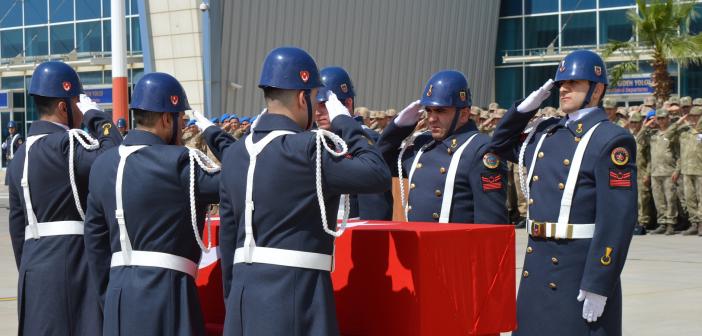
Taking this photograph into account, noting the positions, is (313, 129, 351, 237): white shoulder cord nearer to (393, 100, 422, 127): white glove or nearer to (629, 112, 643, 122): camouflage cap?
(393, 100, 422, 127): white glove

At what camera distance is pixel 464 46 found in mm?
34656

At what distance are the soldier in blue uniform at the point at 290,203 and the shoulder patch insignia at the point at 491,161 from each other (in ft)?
6.42

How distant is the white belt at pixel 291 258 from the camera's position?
183 inches

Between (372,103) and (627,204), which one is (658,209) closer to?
Answer: (627,204)

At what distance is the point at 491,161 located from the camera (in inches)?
Result: 260

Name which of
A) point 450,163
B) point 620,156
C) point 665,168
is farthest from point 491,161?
point 665,168

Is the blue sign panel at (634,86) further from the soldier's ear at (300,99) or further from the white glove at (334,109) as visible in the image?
the soldier's ear at (300,99)

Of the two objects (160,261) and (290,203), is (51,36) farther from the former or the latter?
(290,203)

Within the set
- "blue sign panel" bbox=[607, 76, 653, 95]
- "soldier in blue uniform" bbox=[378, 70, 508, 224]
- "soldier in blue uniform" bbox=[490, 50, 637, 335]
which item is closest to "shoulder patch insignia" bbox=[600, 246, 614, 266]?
"soldier in blue uniform" bbox=[490, 50, 637, 335]

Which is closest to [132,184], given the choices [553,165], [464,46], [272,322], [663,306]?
[272,322]

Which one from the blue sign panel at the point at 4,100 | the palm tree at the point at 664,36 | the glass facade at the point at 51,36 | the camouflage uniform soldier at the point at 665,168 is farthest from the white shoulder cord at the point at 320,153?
the blue sign panel at the point at 4,100

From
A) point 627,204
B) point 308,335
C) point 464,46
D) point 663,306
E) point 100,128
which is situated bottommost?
point 663,306

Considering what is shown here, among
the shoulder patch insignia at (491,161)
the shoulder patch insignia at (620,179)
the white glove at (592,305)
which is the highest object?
the shoulder patch insignia at (491,161)

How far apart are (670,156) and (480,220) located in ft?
36.9
